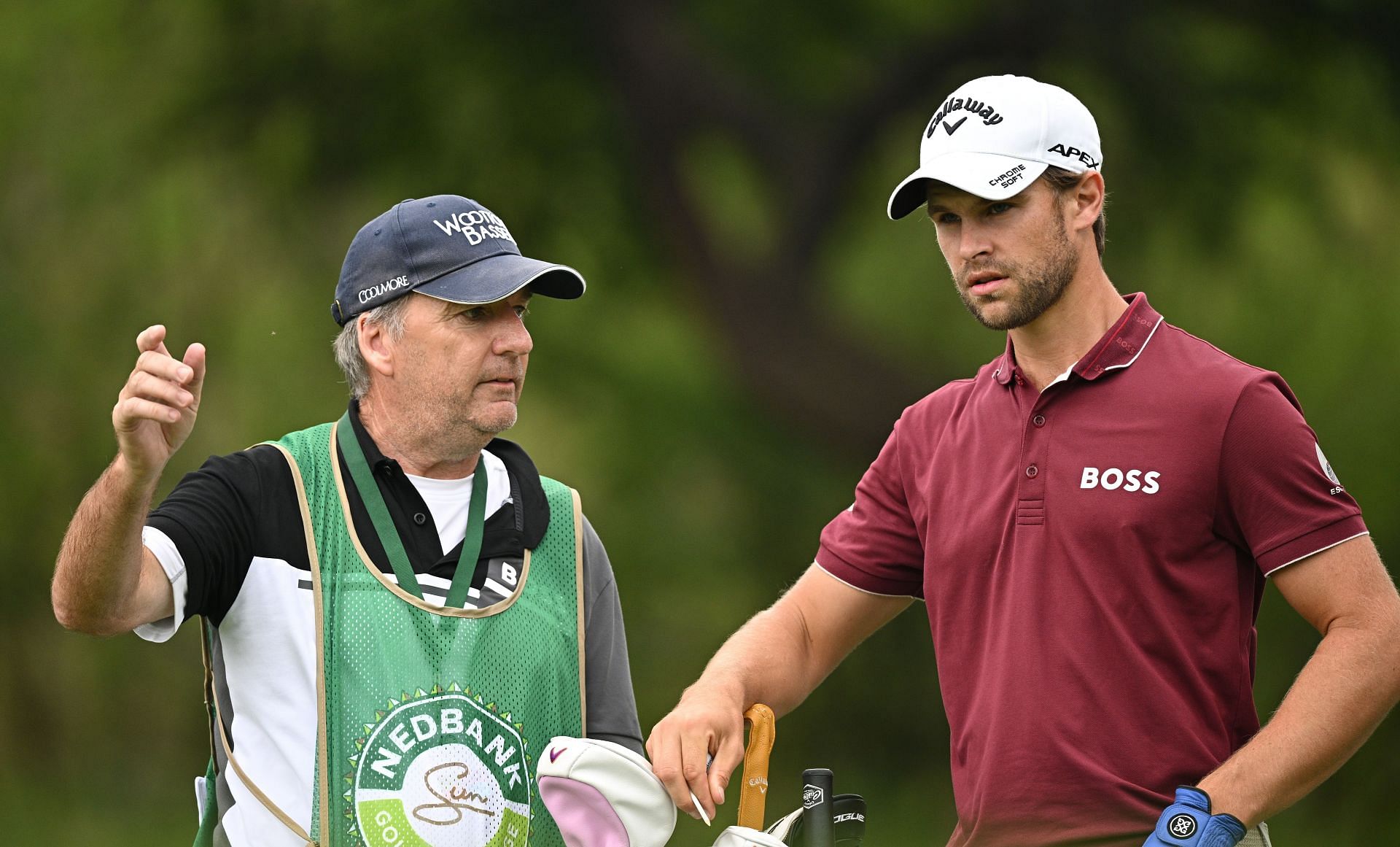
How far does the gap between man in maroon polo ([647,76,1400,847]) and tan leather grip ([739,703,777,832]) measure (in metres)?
0.03

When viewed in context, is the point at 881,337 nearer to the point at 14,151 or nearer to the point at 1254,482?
the point at 14,151

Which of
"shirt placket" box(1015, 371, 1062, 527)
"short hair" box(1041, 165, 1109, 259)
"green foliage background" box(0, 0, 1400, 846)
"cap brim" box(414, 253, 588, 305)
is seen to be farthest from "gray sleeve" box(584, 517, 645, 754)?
"green foliage background" box(0, 0, 1400, 846)

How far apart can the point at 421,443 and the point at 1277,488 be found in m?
1.24

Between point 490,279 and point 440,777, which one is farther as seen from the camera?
point 490,279

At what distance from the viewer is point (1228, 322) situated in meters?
5.31

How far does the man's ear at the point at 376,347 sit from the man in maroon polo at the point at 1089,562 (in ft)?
2.29

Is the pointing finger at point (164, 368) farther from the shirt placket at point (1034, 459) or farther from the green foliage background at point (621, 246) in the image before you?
the green foliage background at point (621, 246)

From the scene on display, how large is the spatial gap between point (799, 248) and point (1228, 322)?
149 cm

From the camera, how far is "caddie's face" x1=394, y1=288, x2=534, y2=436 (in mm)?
2428

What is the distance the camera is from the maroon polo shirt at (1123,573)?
202 cm

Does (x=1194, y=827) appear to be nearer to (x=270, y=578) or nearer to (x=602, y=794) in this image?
(x=602, y=794)

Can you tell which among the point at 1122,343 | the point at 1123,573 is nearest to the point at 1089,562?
the point at 1123,573

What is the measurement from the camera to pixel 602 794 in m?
1.95

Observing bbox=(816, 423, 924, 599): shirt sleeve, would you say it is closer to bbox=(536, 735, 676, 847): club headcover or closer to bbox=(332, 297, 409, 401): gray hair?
bbox=(536, 735, 676, 847): club headcover
